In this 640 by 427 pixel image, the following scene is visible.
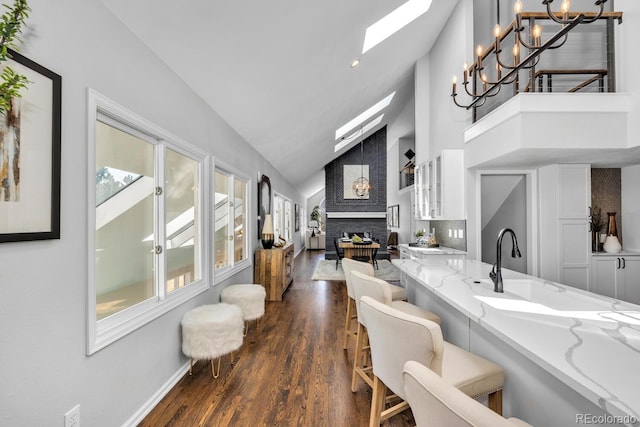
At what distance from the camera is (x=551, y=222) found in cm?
355

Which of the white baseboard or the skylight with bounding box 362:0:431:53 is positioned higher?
the skylight with bounding box 362:0:431:53

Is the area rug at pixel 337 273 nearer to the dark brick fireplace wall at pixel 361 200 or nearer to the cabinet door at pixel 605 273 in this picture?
the dark brick fireplace wall at pixel 361 200

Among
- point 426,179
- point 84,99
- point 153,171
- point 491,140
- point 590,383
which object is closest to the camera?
point 590,383

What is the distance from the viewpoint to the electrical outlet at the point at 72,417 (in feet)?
4.34

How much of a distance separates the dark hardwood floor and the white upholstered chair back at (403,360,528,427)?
4.59 feet

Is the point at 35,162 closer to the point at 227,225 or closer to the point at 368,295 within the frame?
the point at 368,295

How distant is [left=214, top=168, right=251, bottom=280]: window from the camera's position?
11.5 feet

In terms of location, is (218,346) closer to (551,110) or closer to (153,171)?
(153,171)

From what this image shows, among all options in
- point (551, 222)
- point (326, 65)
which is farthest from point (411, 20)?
point (551, 222)

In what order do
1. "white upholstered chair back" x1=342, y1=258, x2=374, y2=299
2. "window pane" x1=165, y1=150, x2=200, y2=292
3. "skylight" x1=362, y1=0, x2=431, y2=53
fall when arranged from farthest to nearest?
"skylight" x1=362, y1=0, x2=431, y2=53 → "window pane" x1=165, y1=150, x2=200, y2=292 → "white upholstered chair back" x1=342, y1=258, x2=374, y2=299

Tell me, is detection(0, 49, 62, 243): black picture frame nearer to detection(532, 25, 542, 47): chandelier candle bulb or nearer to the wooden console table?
detection(532, 25, 542, 47): chandelier candle bulb

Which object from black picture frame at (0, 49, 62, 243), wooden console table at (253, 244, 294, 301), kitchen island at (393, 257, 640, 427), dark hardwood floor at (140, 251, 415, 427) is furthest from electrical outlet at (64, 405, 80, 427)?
wooden console table at (253, 244, 294, 301)

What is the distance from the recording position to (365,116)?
6.84 meters

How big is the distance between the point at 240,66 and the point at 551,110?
2.88 meters
